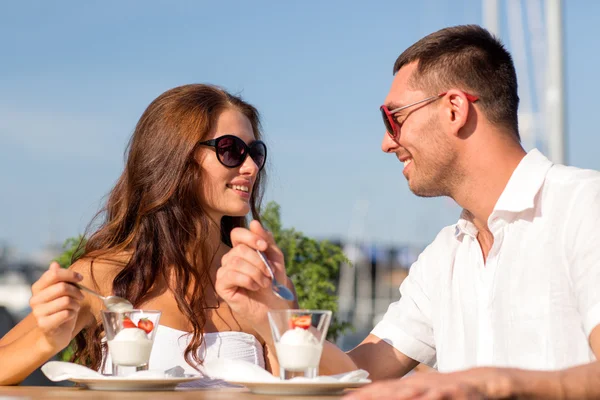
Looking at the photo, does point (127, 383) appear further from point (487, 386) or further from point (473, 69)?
point (473, 69)

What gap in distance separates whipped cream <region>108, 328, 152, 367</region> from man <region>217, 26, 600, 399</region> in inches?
11.7

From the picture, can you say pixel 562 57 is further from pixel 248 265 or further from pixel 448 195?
pixel 248 265

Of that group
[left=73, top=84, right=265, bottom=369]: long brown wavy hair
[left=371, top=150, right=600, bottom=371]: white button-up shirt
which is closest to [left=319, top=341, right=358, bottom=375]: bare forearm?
[left=371, top=150, right=600, bottom=371]: white button-up shirt

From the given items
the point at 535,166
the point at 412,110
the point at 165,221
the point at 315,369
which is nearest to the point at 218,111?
the point at 165,221

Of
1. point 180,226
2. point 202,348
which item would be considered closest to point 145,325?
point 202,348

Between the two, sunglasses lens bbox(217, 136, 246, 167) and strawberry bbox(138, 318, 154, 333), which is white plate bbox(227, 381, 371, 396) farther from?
sunglasses lens bbox(217, 136, 246, 167)

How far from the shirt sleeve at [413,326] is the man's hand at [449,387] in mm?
1825

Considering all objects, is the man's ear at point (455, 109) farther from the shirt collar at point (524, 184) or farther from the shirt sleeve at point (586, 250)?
the shirt sleeve at point (586, 250)

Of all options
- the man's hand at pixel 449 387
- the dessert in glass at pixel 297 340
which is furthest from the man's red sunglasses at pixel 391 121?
the man's hand at pixel 449 387

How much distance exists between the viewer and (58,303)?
2615mm

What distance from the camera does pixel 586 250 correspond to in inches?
105

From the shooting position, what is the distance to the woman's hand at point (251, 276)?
2.54m

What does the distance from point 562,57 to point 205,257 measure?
627 centimetres

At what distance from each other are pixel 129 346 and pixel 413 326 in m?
1.37
